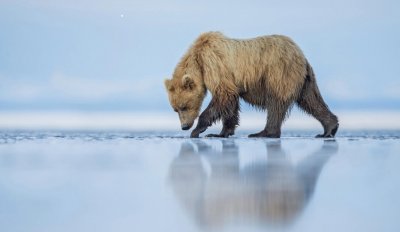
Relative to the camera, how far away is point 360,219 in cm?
412

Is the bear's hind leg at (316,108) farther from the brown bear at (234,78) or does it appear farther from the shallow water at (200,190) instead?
the shallow water at (200,190)

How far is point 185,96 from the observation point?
1230cm

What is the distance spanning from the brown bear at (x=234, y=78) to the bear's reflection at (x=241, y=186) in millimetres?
4115

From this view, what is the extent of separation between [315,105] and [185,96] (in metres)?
2.30

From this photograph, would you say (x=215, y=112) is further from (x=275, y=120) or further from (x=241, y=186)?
(x=241, y=186)

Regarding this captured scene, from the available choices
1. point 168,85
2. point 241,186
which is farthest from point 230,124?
point 241,186

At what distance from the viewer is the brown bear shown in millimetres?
12203

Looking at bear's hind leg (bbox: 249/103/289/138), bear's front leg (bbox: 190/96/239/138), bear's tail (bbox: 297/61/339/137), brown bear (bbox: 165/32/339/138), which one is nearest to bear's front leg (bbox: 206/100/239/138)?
brown bear (bbox: 165/32/339/138)

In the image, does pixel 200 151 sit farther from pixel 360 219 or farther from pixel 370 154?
pixel 360 219

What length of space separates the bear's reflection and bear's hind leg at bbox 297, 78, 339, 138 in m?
4.84

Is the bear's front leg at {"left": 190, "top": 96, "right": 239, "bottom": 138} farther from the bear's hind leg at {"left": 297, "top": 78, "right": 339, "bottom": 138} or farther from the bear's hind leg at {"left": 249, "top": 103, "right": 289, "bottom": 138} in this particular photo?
the bear's hind leg at {"left": 297, "top": 78, "right": 339, "bottom": 138}

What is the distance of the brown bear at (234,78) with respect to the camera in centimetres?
1220

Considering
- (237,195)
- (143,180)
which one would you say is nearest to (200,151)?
(143,180)

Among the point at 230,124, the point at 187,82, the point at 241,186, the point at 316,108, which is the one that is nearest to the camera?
the point at 241,186
